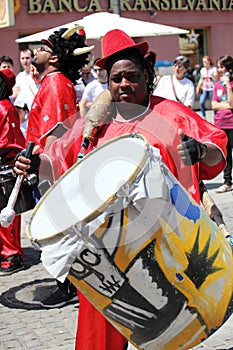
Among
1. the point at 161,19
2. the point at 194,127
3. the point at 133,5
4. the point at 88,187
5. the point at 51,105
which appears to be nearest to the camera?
the point at 88,187

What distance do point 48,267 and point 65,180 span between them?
0.36 metres

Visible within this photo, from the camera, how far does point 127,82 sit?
298 cm

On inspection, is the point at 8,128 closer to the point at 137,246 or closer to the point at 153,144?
the point at 153,144

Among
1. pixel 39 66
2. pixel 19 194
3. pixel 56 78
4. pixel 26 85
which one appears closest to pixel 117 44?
pixel 19 194

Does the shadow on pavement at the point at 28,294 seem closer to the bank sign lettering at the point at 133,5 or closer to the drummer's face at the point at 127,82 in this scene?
the drummer's face at the point at 127,82

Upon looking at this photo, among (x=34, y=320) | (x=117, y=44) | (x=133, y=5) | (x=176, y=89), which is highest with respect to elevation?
(x=133, y=5)

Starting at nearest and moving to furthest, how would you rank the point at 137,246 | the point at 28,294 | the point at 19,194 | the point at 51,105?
the point at 137,246 < the point at 19,194 < the point at 51,105 < the point at 28,294

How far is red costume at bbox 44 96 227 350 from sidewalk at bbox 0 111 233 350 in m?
1.17

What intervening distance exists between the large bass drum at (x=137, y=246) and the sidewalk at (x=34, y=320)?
162cm

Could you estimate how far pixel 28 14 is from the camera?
21047 mm

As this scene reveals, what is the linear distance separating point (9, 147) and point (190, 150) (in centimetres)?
341

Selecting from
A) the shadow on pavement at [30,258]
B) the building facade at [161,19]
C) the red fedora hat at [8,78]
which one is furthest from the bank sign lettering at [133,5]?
the red fedora hat at [8,78]

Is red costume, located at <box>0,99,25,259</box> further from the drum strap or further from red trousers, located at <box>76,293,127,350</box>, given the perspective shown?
red trousers, located at <box>76,293,127,350</box>

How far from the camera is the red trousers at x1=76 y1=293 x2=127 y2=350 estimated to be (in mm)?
3125
